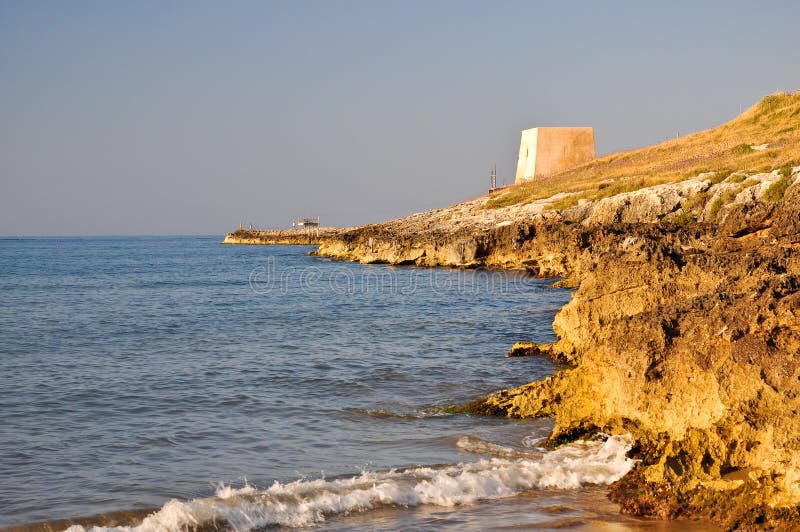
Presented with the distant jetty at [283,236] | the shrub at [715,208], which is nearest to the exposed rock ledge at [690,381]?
the shrub at [715,208]

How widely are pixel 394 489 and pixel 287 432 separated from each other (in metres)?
2.81

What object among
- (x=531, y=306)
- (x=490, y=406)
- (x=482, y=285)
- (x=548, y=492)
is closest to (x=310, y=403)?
(x=490, y=406)

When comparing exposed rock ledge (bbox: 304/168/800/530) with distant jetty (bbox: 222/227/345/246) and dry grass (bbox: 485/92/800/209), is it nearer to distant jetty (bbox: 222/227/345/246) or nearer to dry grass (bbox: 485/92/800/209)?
dry grass (bbox: 485/92/800/209)

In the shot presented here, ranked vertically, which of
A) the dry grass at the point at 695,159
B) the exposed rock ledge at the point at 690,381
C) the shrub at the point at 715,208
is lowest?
the exposed rock ledge at the point at 690,381

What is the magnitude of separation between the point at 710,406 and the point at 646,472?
0.92 metres

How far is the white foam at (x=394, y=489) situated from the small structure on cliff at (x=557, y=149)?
59991 mm

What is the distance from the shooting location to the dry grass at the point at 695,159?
38.7m

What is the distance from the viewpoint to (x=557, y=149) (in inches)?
2653

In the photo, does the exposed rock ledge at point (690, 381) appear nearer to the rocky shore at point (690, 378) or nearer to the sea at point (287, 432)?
the rocky shore at point (690, 378)

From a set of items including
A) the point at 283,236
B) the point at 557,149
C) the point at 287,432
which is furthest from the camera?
the point at 283,236

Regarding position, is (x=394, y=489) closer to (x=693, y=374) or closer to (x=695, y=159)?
(x=693, y=374)

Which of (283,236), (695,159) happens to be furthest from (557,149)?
(283,236)

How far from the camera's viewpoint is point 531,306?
77.4 feet

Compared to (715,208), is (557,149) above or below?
above
